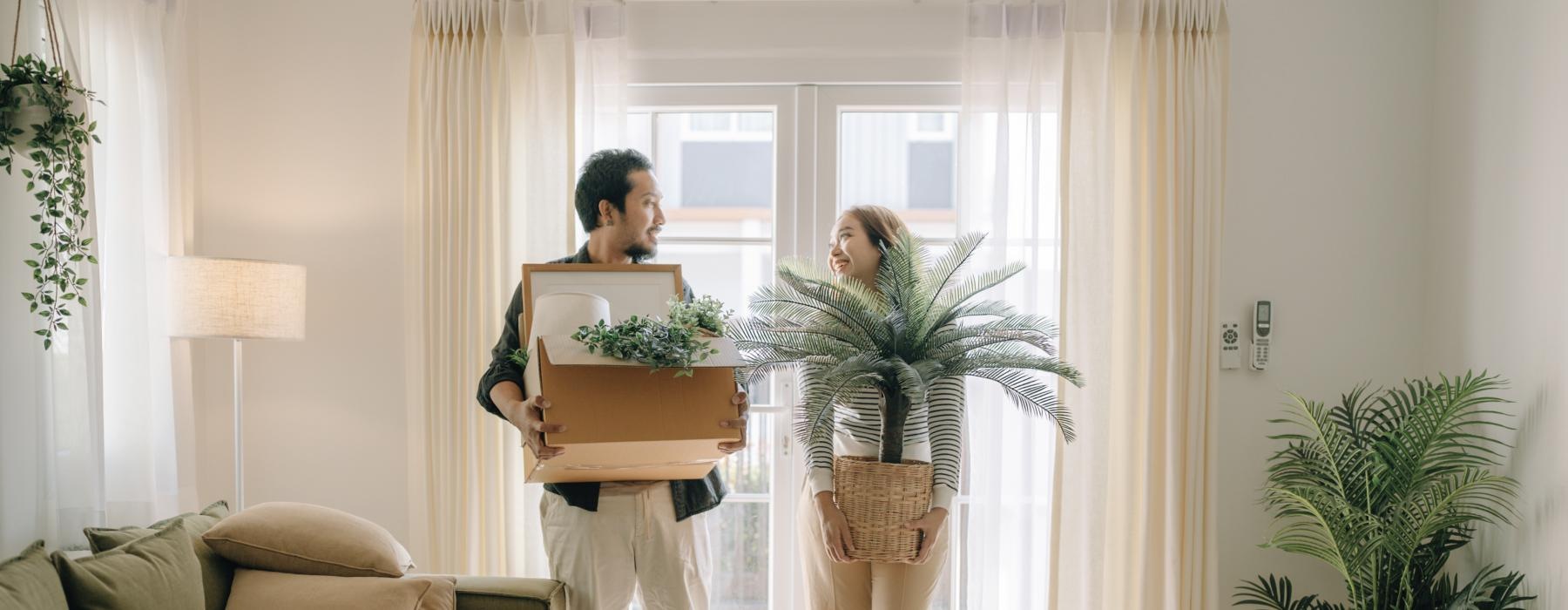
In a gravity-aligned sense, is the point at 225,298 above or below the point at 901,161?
below

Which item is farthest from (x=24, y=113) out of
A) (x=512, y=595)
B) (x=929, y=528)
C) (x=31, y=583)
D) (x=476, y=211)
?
(x=929, y=528)

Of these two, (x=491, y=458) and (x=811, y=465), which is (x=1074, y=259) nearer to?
(x=811, y=465)

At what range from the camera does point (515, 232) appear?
3.11m

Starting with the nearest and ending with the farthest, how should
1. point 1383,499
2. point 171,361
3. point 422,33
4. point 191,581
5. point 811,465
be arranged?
point 191,581
point 811,465
point 1383,499
point 171,361
point 422,33

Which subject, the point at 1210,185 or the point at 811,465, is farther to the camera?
the point at 1210,185

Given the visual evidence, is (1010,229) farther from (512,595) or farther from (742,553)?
(512,595)

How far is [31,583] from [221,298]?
981 mm

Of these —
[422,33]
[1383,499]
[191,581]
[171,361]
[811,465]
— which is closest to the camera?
[191,581]

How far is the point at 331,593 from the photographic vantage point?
7.11 feet

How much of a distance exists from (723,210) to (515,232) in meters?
0.68

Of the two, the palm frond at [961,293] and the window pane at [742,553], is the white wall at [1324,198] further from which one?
the window pane at [742,553]

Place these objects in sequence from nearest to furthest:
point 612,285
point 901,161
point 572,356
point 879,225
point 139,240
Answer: point 572,356
point 612,285
point 879,225
point 139,240
point 901,161

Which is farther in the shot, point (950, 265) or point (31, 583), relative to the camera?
point (950, 265)

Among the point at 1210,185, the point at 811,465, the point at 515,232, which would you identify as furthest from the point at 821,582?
the point at 1210,185
